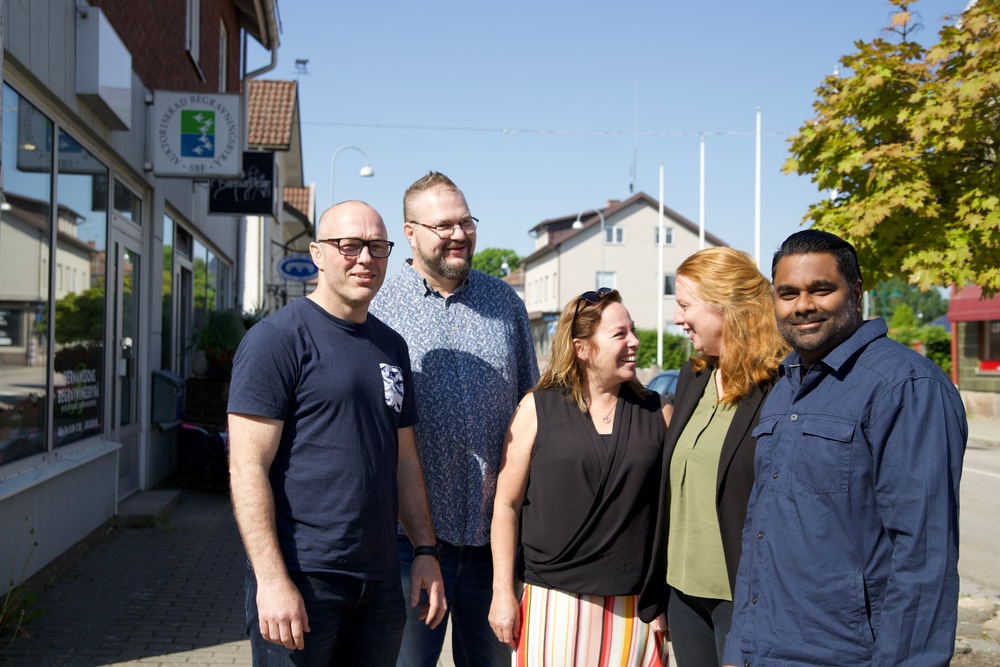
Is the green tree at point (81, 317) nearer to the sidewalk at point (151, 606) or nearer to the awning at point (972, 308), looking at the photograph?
the sidewalk at point (151, 606)

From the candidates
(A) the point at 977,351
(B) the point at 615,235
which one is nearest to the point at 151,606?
(A) the point at 977,351

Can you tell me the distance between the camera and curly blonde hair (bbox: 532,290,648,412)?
3461 mm

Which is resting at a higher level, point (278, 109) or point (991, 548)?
point (278, 109)

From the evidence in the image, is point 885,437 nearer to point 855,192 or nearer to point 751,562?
point 751,562

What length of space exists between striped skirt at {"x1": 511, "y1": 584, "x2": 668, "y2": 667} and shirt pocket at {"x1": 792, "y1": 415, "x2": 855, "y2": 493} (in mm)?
1103

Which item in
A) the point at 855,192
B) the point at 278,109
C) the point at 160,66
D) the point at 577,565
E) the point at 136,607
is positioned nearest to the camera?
the point at 577,565

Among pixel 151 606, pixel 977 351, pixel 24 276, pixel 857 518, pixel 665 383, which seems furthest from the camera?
pixel 977 351

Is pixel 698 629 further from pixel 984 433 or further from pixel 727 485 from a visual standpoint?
pixel 984 433

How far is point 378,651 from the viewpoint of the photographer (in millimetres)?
2992

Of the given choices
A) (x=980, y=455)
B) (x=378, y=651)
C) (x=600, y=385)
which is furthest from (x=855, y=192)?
(x=980, y=455)

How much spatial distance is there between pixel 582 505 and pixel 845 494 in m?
1.14

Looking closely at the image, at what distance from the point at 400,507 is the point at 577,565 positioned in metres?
0.61

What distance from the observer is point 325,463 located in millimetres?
2811

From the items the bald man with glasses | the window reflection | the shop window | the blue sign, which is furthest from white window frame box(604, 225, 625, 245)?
the bald man with glasses
